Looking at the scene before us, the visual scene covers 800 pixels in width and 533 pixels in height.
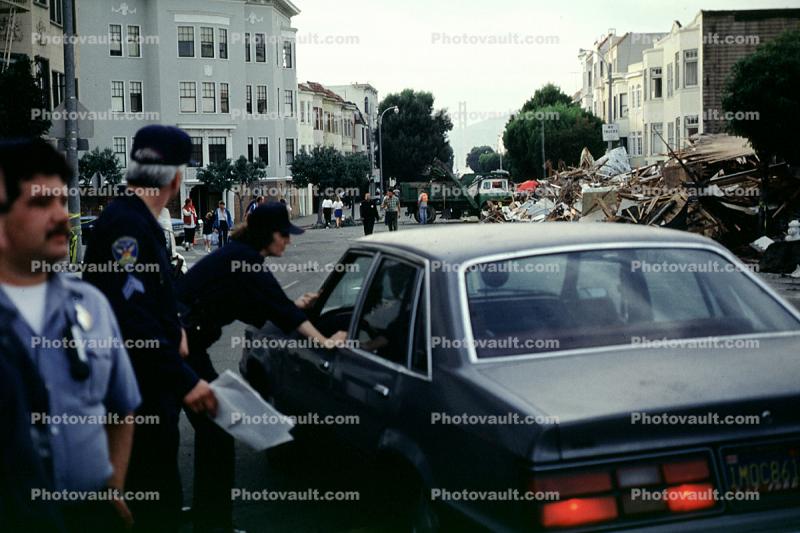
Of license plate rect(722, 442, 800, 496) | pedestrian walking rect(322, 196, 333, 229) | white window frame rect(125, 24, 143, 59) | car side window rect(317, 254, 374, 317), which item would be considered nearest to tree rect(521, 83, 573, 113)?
white window frame rect(125, 24, 143, 59)

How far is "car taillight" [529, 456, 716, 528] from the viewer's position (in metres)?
3.44

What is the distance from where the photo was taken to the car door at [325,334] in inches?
212

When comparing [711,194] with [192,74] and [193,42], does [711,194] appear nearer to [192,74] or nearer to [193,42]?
[192,74]

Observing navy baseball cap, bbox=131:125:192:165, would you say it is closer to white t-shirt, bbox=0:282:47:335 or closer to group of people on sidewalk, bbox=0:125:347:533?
group of people on sidewalk, bbox=0:125:347:533

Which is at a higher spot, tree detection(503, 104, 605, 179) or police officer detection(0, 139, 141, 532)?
tree detection(503, 104, 605, 179)

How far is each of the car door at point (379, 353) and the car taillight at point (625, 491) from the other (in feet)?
3.54

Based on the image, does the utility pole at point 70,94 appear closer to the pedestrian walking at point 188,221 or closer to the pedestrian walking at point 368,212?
the pedestrian walking at point 188,221

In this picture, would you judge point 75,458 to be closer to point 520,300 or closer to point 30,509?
point 30,509

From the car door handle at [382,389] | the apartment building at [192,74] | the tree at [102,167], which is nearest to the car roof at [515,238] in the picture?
the car door handle at [382,389]

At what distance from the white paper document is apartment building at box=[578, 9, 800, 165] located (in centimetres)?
1885

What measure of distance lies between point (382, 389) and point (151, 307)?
1.02 m

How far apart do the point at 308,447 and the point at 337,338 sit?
151 centimetres

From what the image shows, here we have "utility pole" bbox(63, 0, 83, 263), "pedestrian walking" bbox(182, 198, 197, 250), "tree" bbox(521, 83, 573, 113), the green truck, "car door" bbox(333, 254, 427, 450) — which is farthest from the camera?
"tree" bbox(521, 83, 573, 113)

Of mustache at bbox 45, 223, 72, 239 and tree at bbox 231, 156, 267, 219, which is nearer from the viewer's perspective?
mustache at bbox 45, 223, 72, 239
